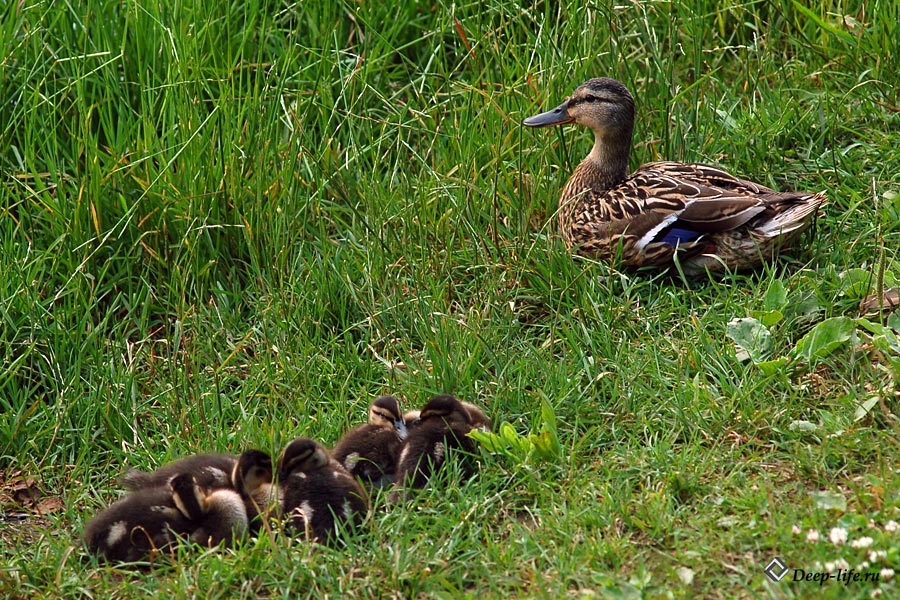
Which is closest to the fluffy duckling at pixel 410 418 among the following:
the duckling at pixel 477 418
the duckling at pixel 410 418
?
the duckling at pixel 410 418

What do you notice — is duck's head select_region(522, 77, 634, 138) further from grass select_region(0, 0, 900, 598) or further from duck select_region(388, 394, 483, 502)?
duck select_region(388, 394, 483, 502)

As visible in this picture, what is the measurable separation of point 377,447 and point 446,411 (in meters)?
0.30

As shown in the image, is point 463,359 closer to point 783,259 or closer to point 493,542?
point 493,542

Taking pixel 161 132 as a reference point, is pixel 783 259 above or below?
below

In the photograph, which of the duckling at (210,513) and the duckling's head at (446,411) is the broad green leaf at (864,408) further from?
the duckling at (210,513)

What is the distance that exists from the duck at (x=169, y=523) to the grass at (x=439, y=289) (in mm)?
84

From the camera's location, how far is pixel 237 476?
4.18m

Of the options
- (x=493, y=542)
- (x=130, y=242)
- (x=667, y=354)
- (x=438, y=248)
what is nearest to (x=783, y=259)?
(x=667, y=354)

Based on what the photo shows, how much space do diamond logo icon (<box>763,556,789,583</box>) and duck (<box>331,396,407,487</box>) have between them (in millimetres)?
1457

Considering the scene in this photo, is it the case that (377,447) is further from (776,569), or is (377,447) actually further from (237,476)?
(776,569)

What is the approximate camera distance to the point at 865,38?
6.22 m

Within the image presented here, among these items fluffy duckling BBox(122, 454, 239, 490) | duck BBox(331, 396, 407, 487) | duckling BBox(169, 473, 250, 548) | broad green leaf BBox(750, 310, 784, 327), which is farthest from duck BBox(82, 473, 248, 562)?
broad green leaf BBox(750, 310, 784, 327)

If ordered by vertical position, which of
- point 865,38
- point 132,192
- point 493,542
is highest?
point 865,38

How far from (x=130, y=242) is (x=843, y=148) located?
3.59 m
